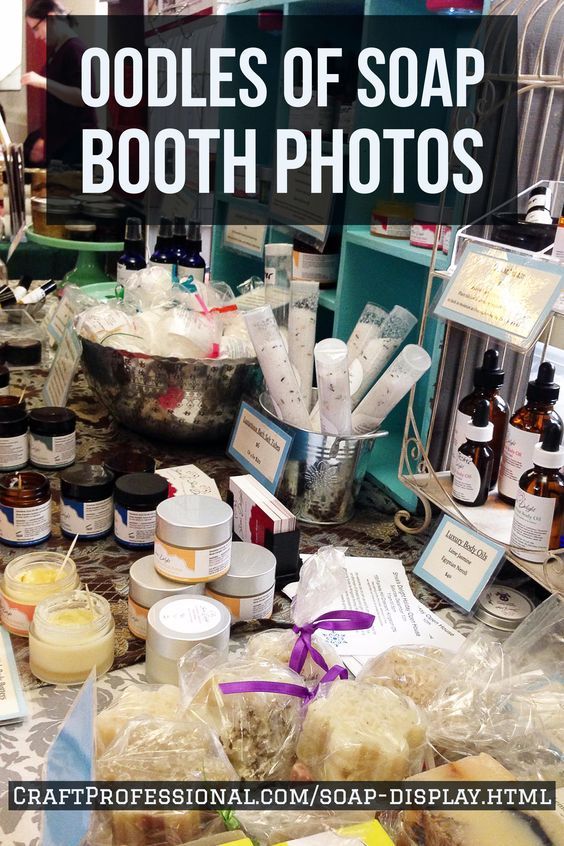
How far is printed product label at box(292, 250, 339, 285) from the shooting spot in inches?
63.0

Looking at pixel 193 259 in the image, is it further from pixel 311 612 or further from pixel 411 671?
pixel 411 671

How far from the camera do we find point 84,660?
0.94m

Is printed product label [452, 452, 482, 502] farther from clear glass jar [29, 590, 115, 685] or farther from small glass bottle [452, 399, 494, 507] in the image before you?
clear glass jar [29, 590, 115, 685]

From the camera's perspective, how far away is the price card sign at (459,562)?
109cm

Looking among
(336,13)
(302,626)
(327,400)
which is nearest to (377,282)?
(327,400)

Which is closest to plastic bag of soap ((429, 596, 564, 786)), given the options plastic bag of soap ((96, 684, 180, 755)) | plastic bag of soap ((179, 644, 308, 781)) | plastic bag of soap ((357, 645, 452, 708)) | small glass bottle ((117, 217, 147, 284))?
plastic bag of soap ((357, 645, 452, 708))

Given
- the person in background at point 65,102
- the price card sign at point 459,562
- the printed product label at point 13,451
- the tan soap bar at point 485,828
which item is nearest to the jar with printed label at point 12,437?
the printed product label at point 13,451

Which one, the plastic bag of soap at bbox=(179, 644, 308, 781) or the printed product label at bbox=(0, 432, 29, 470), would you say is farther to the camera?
the printed product label at bbox=(0, 432, 29, 470)

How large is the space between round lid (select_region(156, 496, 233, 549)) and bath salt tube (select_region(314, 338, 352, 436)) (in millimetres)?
288

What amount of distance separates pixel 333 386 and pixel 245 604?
362 mm

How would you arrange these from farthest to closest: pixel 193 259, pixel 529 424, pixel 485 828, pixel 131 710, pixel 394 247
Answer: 1. pixel 193 259
2. pixel 394 247
3. pixel 529 424
4. pixel 131 710
5. pixel 485 828

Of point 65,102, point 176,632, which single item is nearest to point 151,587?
point 176,632

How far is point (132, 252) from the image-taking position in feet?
6.26

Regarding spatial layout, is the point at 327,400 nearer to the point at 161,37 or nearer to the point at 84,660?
the point at 84,660
